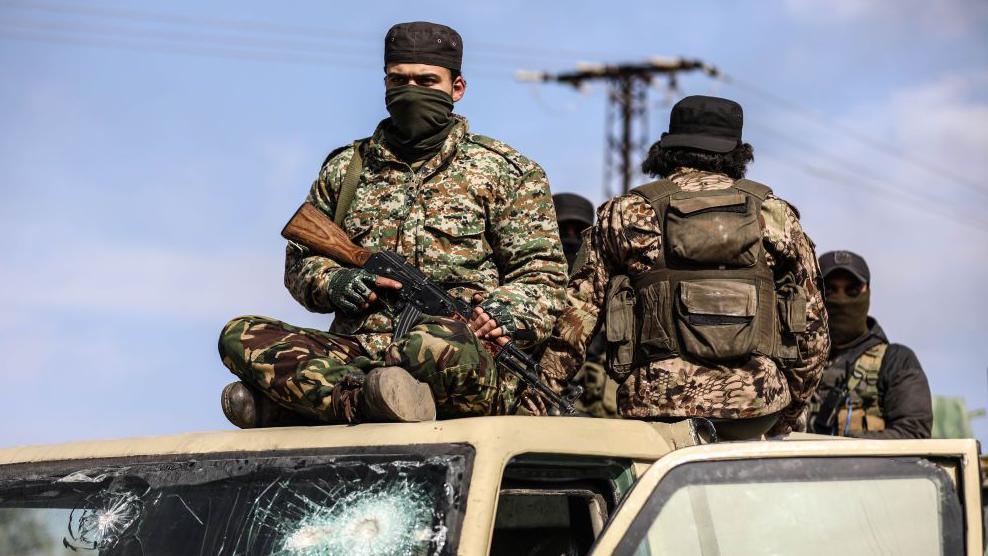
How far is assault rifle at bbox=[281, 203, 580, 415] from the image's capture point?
4340mm

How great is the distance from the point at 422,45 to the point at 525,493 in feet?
6.43

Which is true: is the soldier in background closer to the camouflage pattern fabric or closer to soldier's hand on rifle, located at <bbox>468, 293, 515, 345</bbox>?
the camouflage pattern fabric

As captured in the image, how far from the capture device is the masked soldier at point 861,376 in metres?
7.55

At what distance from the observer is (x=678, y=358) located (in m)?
4.88

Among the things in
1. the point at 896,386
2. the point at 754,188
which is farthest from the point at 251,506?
the point at 896,386

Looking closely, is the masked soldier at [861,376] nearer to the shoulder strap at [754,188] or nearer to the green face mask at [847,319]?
the green face mask at [847,319]

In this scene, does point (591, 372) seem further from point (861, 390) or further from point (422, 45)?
point (422, 45)

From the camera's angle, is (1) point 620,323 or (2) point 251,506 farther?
(1) point 620,323

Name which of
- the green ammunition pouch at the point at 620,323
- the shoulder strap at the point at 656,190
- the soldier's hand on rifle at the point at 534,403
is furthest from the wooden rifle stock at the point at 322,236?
the shoulder strap at the point at 656,190

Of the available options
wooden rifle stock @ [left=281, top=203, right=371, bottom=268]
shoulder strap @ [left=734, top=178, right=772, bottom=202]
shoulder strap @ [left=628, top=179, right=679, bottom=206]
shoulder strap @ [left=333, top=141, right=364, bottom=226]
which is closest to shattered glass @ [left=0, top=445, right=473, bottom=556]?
wooden rifle stock @ [left=281, top=203, right=371, bottom=268]

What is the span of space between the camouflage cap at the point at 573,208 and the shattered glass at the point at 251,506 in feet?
16.7

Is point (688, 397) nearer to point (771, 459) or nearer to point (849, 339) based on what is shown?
point (771, 459)

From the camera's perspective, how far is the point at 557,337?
4965 mm

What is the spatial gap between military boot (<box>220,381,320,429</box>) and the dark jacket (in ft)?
13.9
